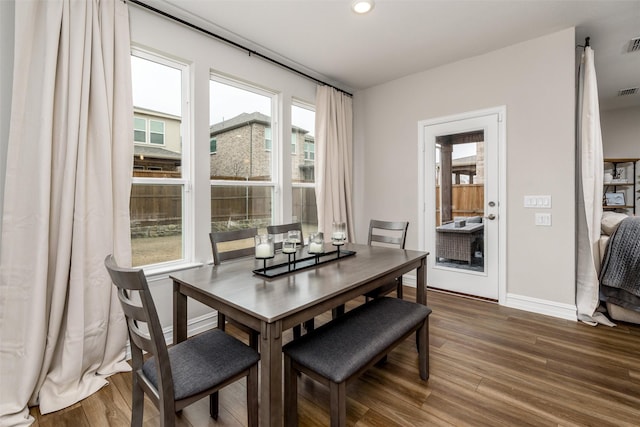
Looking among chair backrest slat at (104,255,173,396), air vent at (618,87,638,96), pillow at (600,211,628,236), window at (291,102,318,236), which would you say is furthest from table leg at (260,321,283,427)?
air vent at (618,87,638,96)

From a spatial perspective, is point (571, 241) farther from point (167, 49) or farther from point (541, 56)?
point (167, 49)

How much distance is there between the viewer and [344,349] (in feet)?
4.76

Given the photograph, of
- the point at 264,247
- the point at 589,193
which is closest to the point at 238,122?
the point at 264,247

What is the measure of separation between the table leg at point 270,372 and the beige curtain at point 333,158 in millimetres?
2686

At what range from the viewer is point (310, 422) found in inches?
62.6

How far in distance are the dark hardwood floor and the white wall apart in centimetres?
69

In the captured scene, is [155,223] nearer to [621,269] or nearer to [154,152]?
[154,152]

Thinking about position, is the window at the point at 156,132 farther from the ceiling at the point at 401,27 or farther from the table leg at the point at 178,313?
the table leg at the point at 178,313

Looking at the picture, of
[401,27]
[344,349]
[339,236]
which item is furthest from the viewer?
[401,27]

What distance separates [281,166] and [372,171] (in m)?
1.45

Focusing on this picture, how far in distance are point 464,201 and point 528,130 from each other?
37.6 inches

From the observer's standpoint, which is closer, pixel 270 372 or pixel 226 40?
pixel 270 372

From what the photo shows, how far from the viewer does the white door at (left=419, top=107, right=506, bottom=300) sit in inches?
130

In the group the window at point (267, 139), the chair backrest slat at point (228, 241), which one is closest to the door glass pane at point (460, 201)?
the window at point (267, 139)
